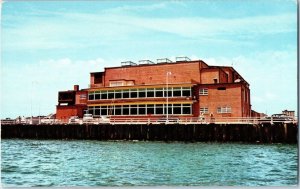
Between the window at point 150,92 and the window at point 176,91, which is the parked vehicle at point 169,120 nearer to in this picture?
the window at point 176,91

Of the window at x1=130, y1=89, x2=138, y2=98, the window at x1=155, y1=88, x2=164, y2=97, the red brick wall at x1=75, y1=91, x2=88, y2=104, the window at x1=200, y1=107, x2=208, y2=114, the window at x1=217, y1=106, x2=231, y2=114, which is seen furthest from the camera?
the red brick wall at x1=75, y1=91, x2=88, y2=104

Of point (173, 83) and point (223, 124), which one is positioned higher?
point (173, 83)

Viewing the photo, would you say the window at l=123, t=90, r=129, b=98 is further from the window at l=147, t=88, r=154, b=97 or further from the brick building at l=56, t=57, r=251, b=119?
the window at l=147, t=88, r=154, b=97

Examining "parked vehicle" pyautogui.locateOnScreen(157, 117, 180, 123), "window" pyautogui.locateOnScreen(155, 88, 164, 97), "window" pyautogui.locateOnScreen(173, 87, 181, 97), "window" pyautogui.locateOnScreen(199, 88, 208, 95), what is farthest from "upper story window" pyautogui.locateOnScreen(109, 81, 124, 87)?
"window" pyautogui.locateOnScreen(199, 88, 208, 95)

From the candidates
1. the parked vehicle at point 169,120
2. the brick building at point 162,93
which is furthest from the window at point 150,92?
the parked vehicle at point 169,120

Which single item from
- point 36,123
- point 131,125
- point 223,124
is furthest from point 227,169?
point 36,123

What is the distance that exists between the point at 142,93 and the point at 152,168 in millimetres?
12239

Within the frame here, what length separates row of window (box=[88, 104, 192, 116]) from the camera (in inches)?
838

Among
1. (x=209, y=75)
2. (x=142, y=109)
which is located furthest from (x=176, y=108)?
(x=209, y=75)

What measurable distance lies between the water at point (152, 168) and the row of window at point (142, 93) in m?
8.01

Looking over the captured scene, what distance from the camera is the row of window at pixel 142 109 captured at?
21281mm

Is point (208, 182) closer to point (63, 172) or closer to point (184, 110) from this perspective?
point (63, 172)

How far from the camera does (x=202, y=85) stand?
69.1ft

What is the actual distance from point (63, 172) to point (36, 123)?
13.4m
